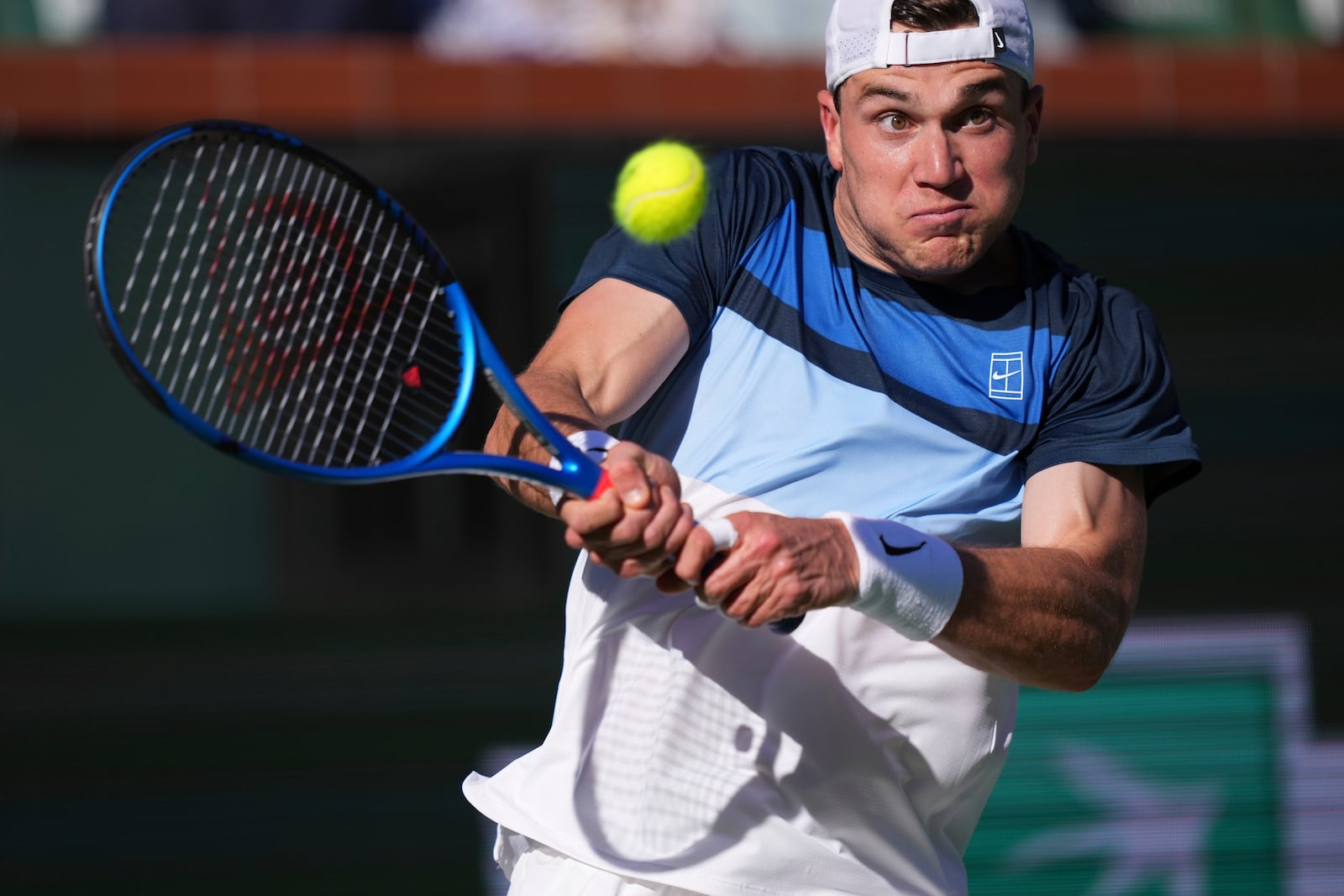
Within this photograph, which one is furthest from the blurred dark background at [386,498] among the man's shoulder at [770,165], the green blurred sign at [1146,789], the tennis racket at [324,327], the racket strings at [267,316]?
the man's shoulder at [770,165]

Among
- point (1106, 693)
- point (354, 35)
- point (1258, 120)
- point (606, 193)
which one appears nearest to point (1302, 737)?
point (1106, 693)

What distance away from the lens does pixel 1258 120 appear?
186 inches

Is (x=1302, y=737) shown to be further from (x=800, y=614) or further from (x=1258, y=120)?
(x=800, y=614)

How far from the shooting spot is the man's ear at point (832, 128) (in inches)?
86.4

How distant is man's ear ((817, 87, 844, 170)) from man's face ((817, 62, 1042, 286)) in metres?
0.05

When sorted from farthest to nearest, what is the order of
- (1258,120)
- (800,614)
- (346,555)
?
(1258,120), (346,555), (800,614)

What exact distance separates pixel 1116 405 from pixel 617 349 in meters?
0.69

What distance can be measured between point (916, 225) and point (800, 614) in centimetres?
59

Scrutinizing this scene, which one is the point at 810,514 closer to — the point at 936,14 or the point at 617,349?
the point at 617,349

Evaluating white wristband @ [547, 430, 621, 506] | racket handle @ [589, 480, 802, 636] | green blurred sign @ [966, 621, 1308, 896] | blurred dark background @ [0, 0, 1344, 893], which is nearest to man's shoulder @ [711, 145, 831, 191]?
white wristband @ [547, 430, 621, 506]

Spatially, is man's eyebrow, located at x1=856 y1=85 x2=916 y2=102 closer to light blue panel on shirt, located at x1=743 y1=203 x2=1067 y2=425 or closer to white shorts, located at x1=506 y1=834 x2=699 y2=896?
light blue panel on shirt, located at x1=743 y1=203 x2=1067 y2=425

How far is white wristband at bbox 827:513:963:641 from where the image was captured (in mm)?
1783

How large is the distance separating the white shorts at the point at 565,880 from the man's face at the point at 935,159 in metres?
0.91

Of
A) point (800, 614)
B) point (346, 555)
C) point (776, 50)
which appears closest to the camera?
point (800, 614)
